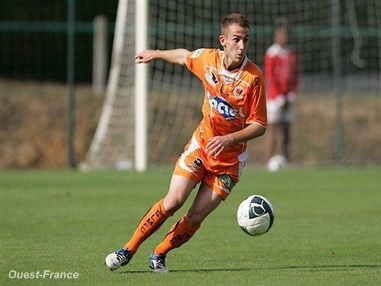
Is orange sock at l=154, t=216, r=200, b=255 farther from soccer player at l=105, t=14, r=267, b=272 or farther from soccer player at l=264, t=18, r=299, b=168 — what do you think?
soccer player at l=264, t=18, r=299, b=168

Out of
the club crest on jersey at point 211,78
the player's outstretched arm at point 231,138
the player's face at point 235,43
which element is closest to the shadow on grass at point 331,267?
the player's outstretched arm at point 231,138

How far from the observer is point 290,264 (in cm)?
915

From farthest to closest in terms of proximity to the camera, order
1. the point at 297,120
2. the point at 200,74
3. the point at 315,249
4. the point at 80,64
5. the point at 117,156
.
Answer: the point at 80,64 < the point at 297,120 < the point at 117,156 < the point at 315,249 < the point at 200,74

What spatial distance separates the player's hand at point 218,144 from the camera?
27.1ft

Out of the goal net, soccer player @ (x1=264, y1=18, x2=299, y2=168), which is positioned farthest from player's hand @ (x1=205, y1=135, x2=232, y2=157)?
soccer player @ (x1=264, y1=18, x2=299, y2=168)

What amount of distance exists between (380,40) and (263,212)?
47.4 feet

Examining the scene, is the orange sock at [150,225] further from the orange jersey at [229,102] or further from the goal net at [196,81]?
the goal net at [196,81]

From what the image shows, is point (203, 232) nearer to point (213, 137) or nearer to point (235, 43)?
point (213, 137)

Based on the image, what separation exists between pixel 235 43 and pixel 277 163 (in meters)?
11.1

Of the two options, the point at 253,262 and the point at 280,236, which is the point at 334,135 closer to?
the point at 280,236

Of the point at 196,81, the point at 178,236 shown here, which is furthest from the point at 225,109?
the point at 196,81

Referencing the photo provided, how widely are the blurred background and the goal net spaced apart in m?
0.03

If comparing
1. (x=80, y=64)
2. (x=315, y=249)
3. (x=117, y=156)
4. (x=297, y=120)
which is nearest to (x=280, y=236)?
(x=315, y=249)

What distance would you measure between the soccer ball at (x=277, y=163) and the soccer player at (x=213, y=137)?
1058 cm
